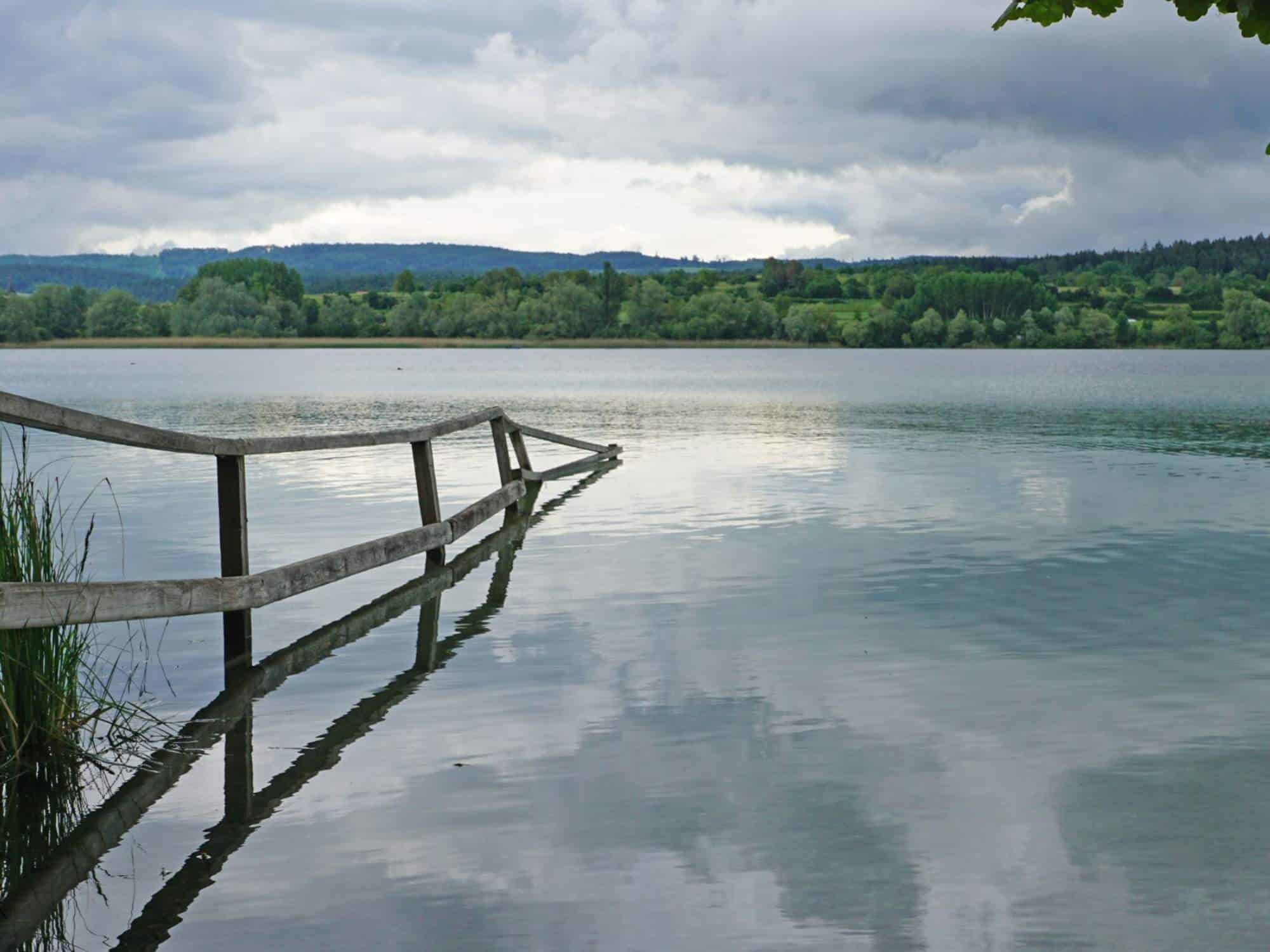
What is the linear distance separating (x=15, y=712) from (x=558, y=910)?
3255 mm

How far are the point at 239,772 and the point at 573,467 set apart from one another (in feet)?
59.9

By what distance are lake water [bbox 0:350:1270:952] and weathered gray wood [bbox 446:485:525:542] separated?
2.00 feet

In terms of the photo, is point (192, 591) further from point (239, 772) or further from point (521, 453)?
point (521, 453)

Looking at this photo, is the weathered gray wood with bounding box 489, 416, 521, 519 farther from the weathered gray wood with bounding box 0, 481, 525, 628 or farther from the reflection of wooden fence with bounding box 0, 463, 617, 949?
the reflection of wooden fence with bounding box 0, 463, 617, 949

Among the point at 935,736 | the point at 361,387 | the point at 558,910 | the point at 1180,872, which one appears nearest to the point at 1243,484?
the point at 935,736

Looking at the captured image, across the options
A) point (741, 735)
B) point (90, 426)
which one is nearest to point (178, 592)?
point (90, 426)

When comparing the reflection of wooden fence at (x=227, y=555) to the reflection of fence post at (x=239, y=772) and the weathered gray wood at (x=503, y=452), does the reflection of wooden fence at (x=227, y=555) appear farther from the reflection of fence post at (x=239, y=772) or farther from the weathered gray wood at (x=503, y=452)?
the weathered gray wood at (x=503, y=452)

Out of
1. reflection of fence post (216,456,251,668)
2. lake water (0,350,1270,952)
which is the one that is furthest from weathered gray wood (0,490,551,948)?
reflection of fence post (216,456,251,668)

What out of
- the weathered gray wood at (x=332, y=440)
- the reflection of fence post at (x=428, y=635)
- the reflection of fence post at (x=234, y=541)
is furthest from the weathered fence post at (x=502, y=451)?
the reflection of fence post at (x=234, y=541)

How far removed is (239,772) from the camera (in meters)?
7.10

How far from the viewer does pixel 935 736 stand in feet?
25.3

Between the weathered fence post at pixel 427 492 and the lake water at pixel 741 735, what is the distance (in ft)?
1.44

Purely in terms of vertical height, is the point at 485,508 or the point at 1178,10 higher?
the point at 1178,10

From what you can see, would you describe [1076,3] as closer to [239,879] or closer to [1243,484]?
[239,879]
